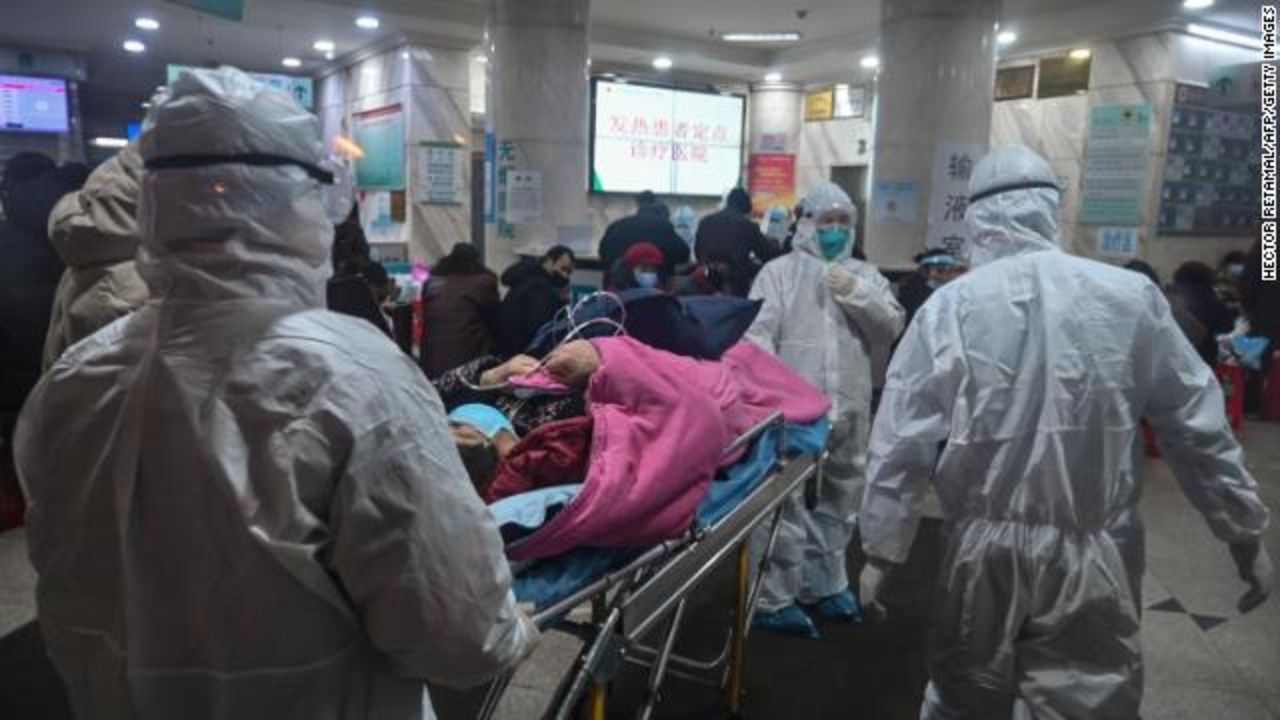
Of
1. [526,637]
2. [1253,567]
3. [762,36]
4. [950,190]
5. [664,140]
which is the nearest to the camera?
[526,637]

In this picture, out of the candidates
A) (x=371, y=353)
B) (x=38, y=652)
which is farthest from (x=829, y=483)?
(x=38, y=652)

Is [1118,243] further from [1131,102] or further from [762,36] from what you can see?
[762,36]

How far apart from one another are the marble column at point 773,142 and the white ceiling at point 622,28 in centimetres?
36

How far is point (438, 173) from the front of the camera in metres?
8.52

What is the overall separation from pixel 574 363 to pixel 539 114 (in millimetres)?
3867

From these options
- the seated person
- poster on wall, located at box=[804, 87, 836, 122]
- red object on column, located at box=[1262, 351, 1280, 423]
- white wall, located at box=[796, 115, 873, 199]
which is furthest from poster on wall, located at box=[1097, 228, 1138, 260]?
the seated person

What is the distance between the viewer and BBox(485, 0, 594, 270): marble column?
213 inches

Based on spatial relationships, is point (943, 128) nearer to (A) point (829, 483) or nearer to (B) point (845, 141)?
(A) point (829, 483)

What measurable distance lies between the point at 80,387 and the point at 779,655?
2614 millimetres

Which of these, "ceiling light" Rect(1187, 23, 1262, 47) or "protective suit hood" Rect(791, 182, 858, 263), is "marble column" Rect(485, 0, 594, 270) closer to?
"protective suit hood" Rect(791, 182, 858, 263)

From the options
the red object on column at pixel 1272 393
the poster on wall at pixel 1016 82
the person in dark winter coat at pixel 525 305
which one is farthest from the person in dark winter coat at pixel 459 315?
the poster on wall at pixel 1016 82

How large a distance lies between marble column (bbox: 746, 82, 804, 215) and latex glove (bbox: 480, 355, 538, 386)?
8.71 metres

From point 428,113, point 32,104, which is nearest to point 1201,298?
point 428,113

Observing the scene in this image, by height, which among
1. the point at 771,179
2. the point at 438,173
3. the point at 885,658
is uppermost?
the point at 771,179
